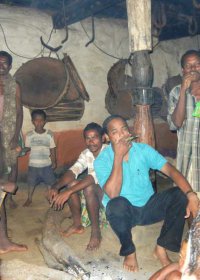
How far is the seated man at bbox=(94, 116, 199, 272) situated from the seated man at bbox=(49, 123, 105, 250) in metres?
0.41

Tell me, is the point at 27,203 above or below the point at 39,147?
below

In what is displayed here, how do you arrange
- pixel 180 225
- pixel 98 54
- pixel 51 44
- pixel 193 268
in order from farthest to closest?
pixel 98 54 < pixel 51 44 < pixel 180 225 < pixel 193 268

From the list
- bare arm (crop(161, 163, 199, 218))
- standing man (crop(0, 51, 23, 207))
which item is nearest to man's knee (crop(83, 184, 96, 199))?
bare arm (crop(161, 163, 199, 218))

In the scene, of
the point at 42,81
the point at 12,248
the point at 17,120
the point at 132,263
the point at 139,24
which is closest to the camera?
the point at 132,263

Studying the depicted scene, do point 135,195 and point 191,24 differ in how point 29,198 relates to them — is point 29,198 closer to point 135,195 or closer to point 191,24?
point 135,195

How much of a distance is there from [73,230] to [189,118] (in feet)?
6.08

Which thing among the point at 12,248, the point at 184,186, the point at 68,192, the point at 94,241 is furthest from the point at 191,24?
the point at 12,248

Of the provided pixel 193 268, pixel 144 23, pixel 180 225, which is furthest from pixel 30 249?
pixel 193 268

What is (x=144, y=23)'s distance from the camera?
3.25m

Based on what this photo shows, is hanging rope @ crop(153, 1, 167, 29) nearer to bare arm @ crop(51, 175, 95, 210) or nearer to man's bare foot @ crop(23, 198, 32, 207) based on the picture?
bare arm @ crop(51, 175, 95, 210)

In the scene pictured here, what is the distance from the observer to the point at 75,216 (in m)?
3.87

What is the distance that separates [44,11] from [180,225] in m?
5.60

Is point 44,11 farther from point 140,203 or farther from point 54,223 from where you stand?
point 140,203

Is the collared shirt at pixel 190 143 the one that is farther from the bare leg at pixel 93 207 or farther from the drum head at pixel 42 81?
the drum head at pixel 42 81
